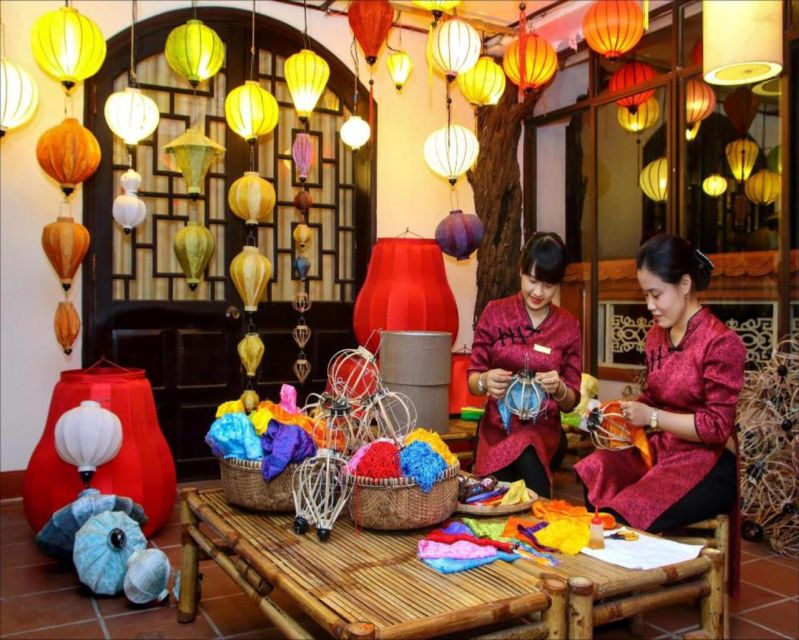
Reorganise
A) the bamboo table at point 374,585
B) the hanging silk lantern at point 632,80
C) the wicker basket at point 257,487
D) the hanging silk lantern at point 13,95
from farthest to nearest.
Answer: the hanging silk lantern at point 632,80 → the hanging silk lantern at point 13,95 → the wicker basket at point 257,487 → the bamboo table at point 374,585

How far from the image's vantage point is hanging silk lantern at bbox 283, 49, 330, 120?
12.3 ft

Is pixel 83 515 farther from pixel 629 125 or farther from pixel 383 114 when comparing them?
pixel 629 125

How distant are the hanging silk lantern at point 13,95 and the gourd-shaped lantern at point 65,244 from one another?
1.51ft

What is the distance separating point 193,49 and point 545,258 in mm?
2045

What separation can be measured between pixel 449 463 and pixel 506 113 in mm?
3865

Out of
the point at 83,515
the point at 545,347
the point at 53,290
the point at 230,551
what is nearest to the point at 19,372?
the point at 53,290

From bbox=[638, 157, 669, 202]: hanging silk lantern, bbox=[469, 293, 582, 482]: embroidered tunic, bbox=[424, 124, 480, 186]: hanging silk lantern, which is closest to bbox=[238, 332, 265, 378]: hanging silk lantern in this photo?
bbox=[424, 124, 480, 186]: hanging silk lantern

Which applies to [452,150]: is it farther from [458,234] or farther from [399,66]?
[399,66]

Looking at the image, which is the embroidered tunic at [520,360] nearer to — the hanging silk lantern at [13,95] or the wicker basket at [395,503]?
the wicker basket at [395,503]

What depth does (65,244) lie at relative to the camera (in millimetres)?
3396

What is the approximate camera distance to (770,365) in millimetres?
3371

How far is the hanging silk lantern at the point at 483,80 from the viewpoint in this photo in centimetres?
405

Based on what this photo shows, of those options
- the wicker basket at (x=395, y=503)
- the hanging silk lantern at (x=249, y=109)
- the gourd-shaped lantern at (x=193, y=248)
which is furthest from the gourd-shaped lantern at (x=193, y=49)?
the wicker basket at (x=395, y=503)

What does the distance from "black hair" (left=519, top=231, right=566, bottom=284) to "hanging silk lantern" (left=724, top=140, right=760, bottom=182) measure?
207 centimetres
